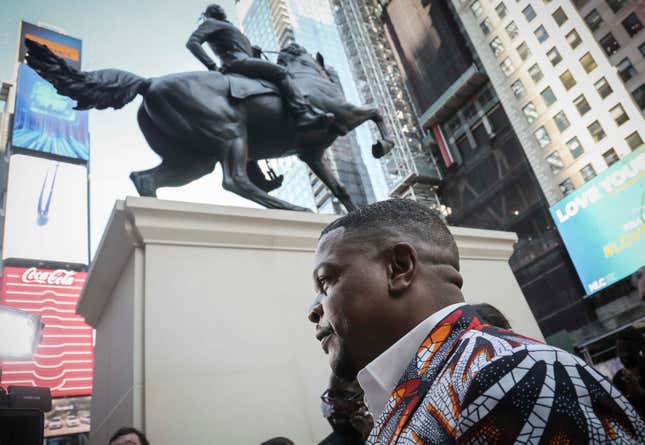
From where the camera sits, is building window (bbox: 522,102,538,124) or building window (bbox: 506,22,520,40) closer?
building window (bbox: 522,102,538,124)

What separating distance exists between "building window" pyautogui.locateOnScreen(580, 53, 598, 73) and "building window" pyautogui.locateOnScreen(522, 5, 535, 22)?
6.66 metres

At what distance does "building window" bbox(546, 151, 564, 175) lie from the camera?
120 ft

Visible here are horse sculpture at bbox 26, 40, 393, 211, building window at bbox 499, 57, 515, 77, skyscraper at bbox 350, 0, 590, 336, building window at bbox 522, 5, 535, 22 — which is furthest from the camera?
building window at bbox 499, 57, 515, 77

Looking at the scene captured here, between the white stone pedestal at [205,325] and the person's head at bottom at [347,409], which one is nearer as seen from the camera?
the person's head at bottom at [347,409]

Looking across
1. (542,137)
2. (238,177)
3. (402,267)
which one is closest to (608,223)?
(542,137)

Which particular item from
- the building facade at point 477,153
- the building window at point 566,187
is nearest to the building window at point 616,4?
the building facade at point 477,153

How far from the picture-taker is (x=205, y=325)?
3.76 m

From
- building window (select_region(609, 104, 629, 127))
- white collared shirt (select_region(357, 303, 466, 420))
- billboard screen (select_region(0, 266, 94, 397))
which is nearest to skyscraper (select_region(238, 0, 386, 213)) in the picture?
billboard screen (select_region(0, 266, 94, 397))

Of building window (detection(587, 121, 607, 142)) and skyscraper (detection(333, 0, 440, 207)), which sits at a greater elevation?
skyscraper (detection(333, 0, 440, 207))

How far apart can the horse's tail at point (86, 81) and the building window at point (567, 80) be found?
130ft

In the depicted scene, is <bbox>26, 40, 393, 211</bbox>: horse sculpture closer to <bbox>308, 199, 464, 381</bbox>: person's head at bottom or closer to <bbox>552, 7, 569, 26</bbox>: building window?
<bbox>308, 199, 464, 381</bbox>: person's head at bottom

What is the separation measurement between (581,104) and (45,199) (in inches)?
1625

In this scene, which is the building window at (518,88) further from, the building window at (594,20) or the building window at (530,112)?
the building window at (594,20)

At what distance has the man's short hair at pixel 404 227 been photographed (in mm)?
1433
